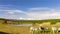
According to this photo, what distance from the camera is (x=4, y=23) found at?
5.21 m

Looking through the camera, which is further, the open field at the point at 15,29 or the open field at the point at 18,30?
the open field at the point at 15,29

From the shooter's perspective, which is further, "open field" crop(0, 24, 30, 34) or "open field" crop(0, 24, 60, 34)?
"open field" crop(0, 24, 30, 34)

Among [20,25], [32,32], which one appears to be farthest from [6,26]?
[32,32]

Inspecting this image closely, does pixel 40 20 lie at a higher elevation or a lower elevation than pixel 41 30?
higher

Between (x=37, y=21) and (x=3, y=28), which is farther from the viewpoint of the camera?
(x=3, y=28)

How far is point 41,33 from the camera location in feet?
14.9

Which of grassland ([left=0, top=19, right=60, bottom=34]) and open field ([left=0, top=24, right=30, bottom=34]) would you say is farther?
open field ([left=0, top=24, right=30, bottom=34])

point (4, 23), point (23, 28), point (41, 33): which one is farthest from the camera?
point (4, 23)

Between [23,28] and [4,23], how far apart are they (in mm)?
760

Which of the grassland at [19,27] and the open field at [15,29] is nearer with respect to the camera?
the grassland at [19,27]

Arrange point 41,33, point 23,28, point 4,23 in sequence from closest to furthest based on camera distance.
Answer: point 41,33
point 23,28
point 4,23

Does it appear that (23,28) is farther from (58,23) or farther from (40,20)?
(58,23)

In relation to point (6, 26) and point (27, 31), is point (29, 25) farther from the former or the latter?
point (6, 26)

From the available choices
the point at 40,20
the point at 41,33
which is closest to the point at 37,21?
the point at 40,20
